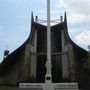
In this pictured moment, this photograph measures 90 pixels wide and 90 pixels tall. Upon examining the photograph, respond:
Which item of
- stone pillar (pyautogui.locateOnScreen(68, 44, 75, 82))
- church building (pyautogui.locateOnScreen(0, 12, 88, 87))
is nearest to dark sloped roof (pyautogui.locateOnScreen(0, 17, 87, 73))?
church building (pyautogui.locateOnScreen(0, 12, 88, 87))

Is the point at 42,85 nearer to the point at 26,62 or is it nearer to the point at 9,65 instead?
the point at 26,62

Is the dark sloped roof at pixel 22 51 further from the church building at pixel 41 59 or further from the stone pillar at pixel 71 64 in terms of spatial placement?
the stone pillar at pixel 71 64

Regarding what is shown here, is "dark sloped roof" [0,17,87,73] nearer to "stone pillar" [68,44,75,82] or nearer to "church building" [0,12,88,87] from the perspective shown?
"church building" [0,12,88,87]

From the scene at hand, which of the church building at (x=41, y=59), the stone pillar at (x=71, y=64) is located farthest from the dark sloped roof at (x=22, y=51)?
the stone pillar at (x=71, y=64)

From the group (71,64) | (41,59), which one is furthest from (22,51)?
(71,64)

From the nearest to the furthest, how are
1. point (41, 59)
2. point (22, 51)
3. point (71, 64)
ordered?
point (71, 64), point (41, 59), point (22, 51)

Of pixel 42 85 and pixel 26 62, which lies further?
pixel 26 62

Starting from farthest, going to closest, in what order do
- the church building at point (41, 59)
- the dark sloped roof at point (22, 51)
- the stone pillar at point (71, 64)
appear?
the dark sloped roof at point (22, 51)
the church building at point (41, 59)
the stone pillar at point (71, 64)

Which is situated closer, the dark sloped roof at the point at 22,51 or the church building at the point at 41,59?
the church building at the point at 41,59

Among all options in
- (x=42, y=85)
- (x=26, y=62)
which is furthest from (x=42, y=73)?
(x=42, y=85)

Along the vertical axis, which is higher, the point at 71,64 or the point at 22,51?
the point at 22,51

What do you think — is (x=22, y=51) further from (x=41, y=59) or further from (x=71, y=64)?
(x=71, y=64)

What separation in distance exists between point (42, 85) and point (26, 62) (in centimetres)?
1054

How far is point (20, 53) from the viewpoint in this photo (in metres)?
35.3
